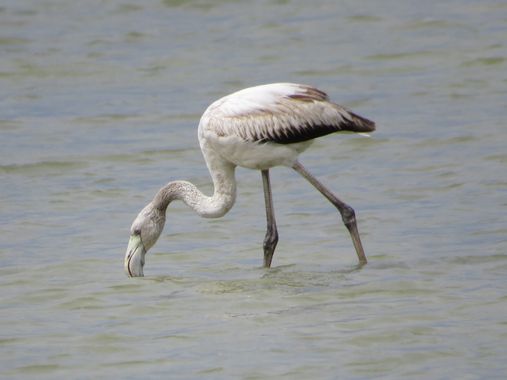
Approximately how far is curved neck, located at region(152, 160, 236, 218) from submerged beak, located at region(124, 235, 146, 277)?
41 centimetres

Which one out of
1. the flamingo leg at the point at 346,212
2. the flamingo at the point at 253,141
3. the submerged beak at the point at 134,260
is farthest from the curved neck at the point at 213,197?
the flamingo leg at the point at 346,212

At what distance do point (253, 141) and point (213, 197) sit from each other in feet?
2.09

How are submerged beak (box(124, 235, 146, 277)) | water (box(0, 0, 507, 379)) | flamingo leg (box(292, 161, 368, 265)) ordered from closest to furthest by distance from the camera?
water (box(0, 0, 507, 379)), submerged beak (box(124, 235, 146, 277)), flamingo leg (box(292, 161, 368, 265))

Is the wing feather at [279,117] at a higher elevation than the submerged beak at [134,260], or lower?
higher

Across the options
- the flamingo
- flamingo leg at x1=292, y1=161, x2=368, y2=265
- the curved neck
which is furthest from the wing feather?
the curved neck

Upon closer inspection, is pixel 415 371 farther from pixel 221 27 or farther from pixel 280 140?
pixel 221 27

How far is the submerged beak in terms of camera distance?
10875mm

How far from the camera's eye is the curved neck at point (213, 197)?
11.2m

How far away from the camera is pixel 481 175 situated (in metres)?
14.0

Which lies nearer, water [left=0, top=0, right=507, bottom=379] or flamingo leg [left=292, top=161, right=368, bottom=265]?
water [left=0, top=0, right=507, bottom=379]

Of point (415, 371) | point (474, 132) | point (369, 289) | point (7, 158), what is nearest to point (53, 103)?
point (7, 158)

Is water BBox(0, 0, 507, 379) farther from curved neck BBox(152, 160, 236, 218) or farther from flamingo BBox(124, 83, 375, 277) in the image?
curved neck BBox(152, 160, 236, 218)

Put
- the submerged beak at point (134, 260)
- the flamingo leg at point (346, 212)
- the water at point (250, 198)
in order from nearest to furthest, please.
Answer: the water at point (250, 198) < the submerged beak at point (134, 260) < the flamingo leg at point (346, 212)

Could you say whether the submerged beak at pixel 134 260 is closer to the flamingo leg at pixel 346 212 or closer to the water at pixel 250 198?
the water at pixel 250 198
